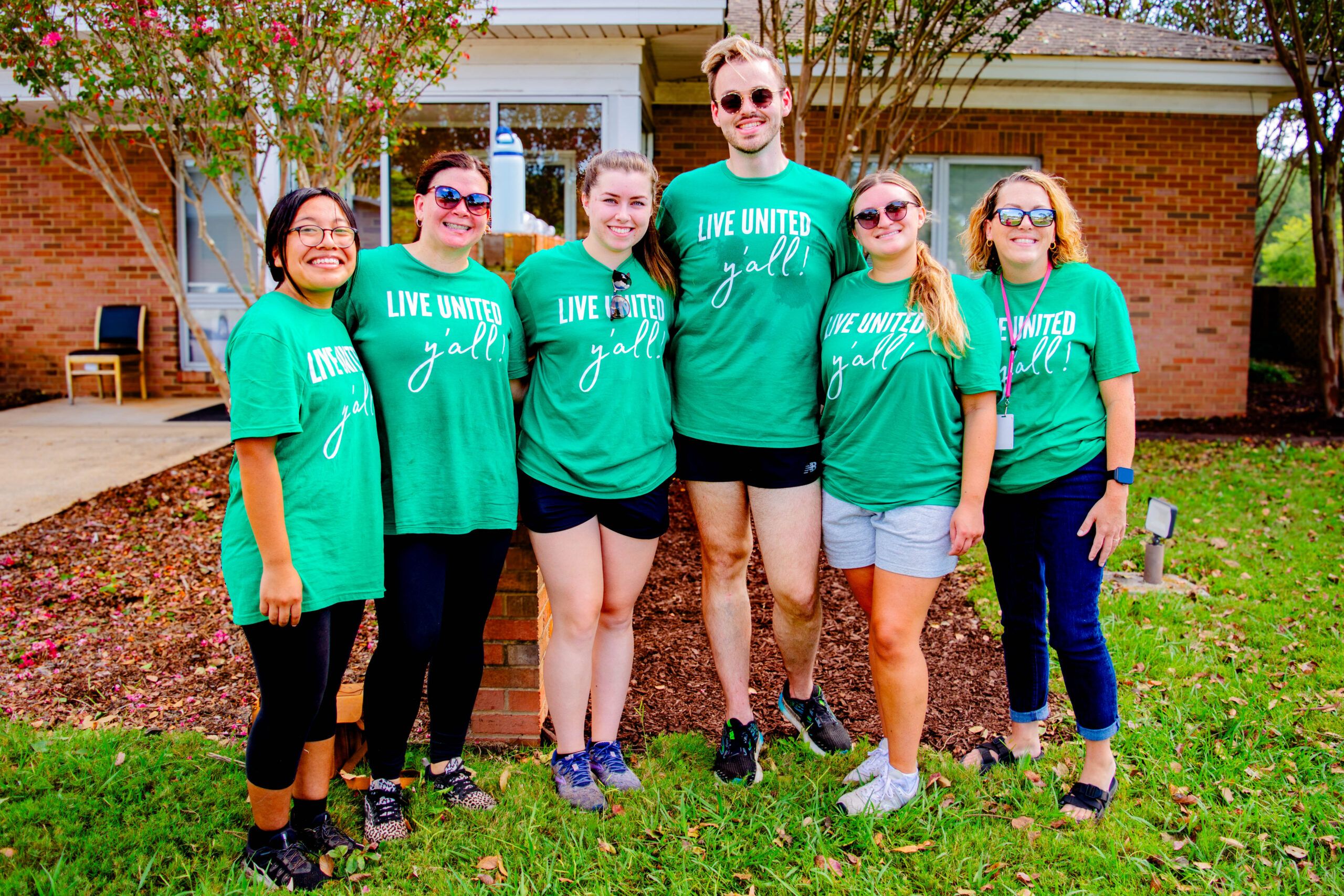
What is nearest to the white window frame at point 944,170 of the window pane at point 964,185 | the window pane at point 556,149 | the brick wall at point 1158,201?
the window pane at point 964,185

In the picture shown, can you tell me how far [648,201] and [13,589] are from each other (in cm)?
407

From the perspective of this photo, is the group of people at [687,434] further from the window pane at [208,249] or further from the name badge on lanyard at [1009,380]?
the window pane at [208,249]

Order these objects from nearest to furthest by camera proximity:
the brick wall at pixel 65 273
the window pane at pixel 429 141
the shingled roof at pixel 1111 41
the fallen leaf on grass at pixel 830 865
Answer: the fallen leaf on grass at pixel 830 865 < the window pane at pixel 429 141 < the shingled roof at pixel 1111 41 < the brick wall at pixel 65 273

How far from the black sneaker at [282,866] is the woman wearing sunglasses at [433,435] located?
214 mm

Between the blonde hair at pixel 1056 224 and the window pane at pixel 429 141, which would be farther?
the window pane at pixel 429 141

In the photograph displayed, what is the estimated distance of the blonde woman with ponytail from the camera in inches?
103

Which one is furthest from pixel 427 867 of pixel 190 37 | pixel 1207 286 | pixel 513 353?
pixel 1207 286

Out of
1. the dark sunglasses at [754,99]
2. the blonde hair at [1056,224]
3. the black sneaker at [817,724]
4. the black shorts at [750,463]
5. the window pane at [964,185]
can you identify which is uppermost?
the window pane at [964,185]

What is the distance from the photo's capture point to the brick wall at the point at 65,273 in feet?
33.9

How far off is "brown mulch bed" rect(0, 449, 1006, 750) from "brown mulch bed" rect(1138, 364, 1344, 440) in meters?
5.73

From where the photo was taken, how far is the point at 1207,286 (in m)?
9.97

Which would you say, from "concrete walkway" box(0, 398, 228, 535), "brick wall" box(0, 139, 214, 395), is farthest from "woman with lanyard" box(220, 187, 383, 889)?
"brick wall" box(0, 139, 214, 395)

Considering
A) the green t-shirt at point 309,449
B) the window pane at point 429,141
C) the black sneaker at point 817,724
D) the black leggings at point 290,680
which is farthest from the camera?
the window pane at point 429,141

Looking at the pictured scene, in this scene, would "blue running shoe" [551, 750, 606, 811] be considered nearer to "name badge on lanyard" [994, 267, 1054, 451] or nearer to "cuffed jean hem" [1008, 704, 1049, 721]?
"cuffed jean hem" [1008, 704, 1049, 721]
